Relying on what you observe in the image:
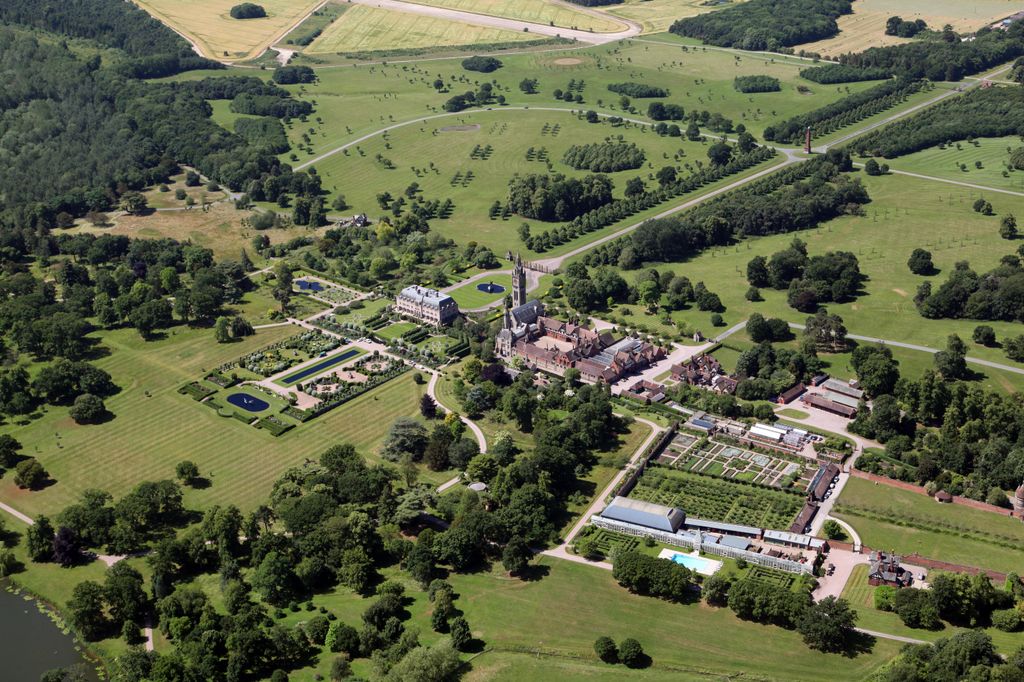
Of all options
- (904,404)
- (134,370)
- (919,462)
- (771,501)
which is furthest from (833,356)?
(134,370)

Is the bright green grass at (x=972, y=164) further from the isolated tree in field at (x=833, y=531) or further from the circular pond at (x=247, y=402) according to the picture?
the circular pond at (x=247, y=402)

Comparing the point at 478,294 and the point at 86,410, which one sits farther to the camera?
the point at 478,294

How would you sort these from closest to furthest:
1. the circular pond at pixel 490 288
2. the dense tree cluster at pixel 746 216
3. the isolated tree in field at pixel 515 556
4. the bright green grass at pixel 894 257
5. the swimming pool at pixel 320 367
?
1. the isolated tree in field at pixel 515 556
2. the swimming pool at pixel 320 367
3. the bright green grass at pixel 894 257
4. the circular pond at pixel 490 288
5. the dense tree cluster at pixel 746 216

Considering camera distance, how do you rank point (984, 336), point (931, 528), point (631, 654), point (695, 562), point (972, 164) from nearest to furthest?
point (631, 654) → point (695, 562) → point (931, 528) → point (984, 336) → point (972, 164)

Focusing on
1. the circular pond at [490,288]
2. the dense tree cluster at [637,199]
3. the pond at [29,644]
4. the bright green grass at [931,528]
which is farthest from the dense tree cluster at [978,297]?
the pond at [29,644]

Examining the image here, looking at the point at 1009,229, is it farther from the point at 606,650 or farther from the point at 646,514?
the point at 606,650

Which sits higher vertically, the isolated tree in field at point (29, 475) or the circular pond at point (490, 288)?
the circular pond at point (490, 288)

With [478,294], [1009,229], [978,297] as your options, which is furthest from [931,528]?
[1009,229]
